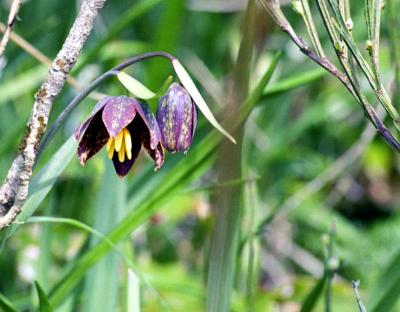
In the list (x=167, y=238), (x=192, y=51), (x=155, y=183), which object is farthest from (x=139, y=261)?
Answer: (x=192, y=51)

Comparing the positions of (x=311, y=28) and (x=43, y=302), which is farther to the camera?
(x=43, y=302)

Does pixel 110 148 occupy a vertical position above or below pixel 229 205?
above

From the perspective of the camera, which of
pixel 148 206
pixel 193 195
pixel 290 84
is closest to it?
pixel 148 206

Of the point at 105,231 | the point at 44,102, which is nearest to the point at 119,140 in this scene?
the point at 44,102

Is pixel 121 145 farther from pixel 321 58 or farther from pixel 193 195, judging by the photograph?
pixel 193 195

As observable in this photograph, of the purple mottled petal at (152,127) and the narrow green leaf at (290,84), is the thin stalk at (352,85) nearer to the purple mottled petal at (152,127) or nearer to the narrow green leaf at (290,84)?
the purple mottled petal at (152,127)

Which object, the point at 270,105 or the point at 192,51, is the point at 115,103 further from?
the point at 192,51

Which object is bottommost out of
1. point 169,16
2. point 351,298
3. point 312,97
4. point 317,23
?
point 351,298

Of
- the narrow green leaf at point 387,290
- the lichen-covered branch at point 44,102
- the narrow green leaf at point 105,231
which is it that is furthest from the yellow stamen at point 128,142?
the narrow green leaf at point 387,290
